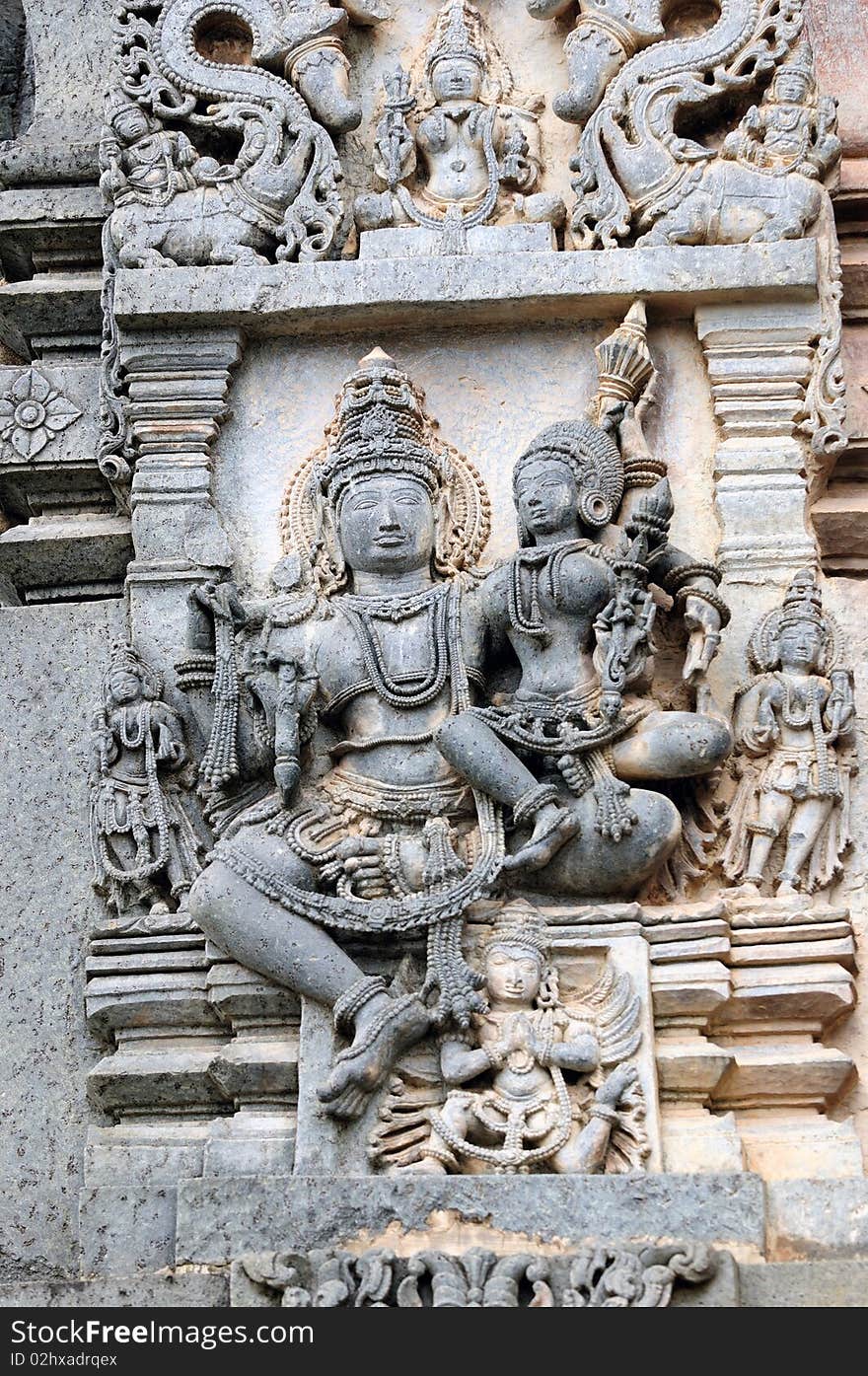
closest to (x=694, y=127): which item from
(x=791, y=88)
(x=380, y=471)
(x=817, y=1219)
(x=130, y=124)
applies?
(x=791, y=88)

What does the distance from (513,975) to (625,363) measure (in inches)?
A: 74.6

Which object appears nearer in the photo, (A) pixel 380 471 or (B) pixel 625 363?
(A) pixel 380 471

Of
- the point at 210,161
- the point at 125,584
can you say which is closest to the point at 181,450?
the point at 125,584

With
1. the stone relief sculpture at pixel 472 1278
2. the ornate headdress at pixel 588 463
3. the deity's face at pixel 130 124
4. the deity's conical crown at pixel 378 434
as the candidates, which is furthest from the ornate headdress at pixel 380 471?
the stone relief sculpture at pixel 472 1278

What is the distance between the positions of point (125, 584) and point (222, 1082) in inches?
63.0

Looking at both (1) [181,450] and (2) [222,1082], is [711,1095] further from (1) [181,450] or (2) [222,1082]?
(1) [181,450]

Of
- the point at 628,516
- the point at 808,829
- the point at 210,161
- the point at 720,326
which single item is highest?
the point at 210,161

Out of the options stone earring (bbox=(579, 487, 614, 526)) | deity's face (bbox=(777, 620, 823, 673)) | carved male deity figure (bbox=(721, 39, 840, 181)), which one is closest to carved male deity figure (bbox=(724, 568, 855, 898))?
deity's face (bbox=(777, 620, 823, 673))

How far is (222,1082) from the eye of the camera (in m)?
6.92

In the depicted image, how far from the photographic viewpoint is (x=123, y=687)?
24.2 feet

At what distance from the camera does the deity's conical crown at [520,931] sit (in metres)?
6.87

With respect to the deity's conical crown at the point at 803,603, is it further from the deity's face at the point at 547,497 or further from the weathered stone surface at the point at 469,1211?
the weathered stone surface at the point at 469,1211

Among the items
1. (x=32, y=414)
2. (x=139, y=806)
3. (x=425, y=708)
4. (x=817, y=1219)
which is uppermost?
(x=32, y=414)

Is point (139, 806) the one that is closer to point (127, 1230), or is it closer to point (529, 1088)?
point (127, 1230)
